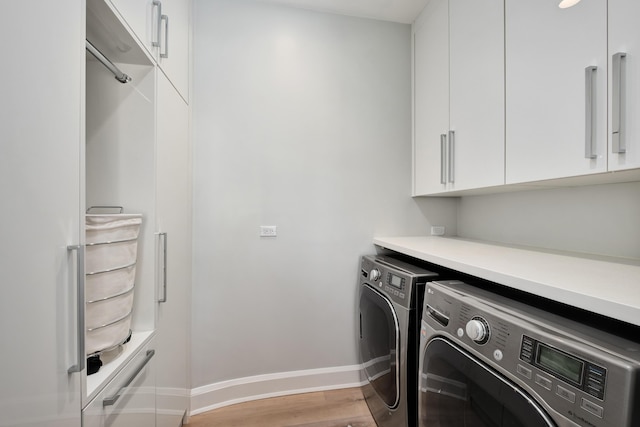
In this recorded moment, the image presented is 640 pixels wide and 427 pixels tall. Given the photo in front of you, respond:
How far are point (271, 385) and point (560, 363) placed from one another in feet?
5.49

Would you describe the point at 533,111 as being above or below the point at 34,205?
above

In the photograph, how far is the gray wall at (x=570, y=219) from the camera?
41.8 inches

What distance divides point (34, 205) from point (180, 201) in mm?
905

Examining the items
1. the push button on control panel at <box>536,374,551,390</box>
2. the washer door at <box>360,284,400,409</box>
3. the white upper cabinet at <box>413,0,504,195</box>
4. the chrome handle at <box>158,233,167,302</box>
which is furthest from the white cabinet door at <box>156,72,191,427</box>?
the white upper cabinet at <box>413,0,504,195</box>

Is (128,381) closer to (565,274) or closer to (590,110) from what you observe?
(565,274)

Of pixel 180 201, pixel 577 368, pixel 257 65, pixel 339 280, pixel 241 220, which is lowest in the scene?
pixel 339 280

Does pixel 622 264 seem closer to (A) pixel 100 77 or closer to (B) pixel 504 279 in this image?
(B) pixel 504 279

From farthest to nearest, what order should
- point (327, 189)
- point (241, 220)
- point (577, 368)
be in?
point (327, 189), point (241, 220), point (577, 368)

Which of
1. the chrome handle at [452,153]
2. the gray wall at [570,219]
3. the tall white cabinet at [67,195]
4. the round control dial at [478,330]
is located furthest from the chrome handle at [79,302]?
the gray wall at [570,219]

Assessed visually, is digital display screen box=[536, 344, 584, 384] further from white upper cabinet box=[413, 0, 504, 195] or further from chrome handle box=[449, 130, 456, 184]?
chrome handle box=[449, 130, 456, 184]

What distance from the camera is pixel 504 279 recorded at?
2.65ft

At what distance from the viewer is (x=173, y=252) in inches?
Answer: 52.6

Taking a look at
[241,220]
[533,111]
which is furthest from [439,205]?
[241,220]

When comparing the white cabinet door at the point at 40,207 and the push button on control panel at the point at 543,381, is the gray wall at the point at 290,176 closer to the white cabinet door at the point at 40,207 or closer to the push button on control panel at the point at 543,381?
the white cabinet door at the point at 40,207
